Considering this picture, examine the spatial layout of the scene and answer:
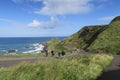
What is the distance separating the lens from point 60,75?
17.1m

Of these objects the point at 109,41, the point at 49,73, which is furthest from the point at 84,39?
the point at 49,73

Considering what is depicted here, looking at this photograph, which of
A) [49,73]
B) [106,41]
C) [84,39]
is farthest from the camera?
[84,39]

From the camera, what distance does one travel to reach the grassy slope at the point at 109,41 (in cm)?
7284

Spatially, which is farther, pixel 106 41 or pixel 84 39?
pixel 84 39

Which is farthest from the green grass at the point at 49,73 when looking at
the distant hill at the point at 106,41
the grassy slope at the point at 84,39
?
the grassy slope at the point at 84,39

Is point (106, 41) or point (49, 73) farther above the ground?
point (49, 73)

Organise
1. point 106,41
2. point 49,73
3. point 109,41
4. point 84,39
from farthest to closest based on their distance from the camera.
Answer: point 84,39
point 106,41
point 109,41
point 49,73

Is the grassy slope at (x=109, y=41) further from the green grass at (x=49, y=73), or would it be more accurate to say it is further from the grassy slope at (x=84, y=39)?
the green grass at (x=49, y=73)

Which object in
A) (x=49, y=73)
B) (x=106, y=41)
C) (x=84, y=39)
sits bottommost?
(x=84, y=39)

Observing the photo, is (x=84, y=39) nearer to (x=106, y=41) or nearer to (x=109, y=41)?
(x=106, y=41)

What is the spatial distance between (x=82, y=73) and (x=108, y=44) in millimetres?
63278

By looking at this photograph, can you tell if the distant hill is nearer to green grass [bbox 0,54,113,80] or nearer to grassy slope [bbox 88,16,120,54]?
grassy slope [bbox 88,16,120,54]

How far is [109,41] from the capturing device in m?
83.2

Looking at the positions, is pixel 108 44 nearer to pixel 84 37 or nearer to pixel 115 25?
pixel 115 25
